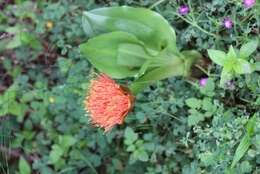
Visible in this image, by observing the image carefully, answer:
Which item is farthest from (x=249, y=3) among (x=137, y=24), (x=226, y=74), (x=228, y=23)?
(x=137, y=24)

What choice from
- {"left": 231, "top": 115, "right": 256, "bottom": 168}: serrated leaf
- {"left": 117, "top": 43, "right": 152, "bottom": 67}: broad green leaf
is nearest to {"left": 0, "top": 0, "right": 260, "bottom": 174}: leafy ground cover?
{"left": 231, "top": 115, "right": 256, "bottom": 168}: serrated leaf

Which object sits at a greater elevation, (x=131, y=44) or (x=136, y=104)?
(x=131, y=44)

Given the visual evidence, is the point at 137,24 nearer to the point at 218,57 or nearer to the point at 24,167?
the point at 218,57

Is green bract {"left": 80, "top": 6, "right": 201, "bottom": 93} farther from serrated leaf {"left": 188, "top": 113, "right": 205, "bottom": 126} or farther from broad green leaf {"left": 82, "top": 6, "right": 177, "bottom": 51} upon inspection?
serrated leaf {"left": 188, "top": 113, "right": 205, "bottom": 126}

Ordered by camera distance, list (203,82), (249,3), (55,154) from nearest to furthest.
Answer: (249,3) → (203,82) → (55,154)

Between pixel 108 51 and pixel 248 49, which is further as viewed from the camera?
pixel 108 51
